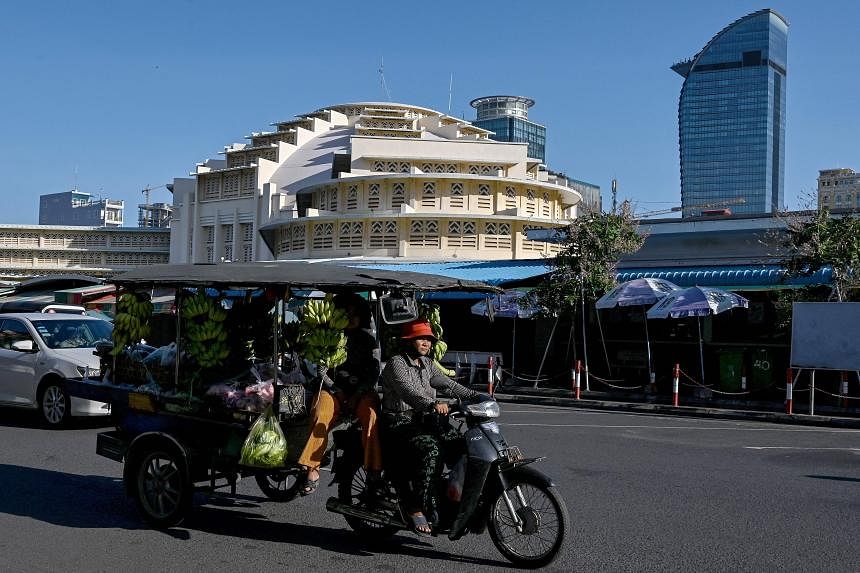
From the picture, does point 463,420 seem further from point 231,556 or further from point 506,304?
point 506,304

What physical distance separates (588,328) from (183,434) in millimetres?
20119

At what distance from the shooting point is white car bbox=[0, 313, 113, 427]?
1271 cm

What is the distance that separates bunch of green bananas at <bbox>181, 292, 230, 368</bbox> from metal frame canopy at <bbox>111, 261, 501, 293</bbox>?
0.90ft

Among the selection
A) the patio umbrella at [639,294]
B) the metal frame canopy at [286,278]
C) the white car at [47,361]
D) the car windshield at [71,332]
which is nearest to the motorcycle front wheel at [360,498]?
the metal frame canopy at [286,278]

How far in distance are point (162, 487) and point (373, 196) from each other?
4392 centimetres

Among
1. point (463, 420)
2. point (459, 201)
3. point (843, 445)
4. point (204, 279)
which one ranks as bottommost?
point (843, 445)

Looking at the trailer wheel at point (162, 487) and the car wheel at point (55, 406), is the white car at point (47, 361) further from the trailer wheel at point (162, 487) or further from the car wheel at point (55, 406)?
the trailer wheel at point (162, 487)

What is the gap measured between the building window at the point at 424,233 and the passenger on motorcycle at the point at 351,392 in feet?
138

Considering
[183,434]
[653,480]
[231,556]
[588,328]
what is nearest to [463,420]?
[231,556]

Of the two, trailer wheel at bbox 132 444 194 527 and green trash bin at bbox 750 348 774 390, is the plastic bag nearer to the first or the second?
trailer wheel at bbox 132 444 194 527

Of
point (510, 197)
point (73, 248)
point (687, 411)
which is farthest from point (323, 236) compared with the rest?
point (73, 248)

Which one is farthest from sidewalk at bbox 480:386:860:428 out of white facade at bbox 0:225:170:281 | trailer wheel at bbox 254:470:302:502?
white facade at bbox 0:225:170:281

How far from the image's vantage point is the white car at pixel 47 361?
12711 mm

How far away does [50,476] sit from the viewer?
9.08m
